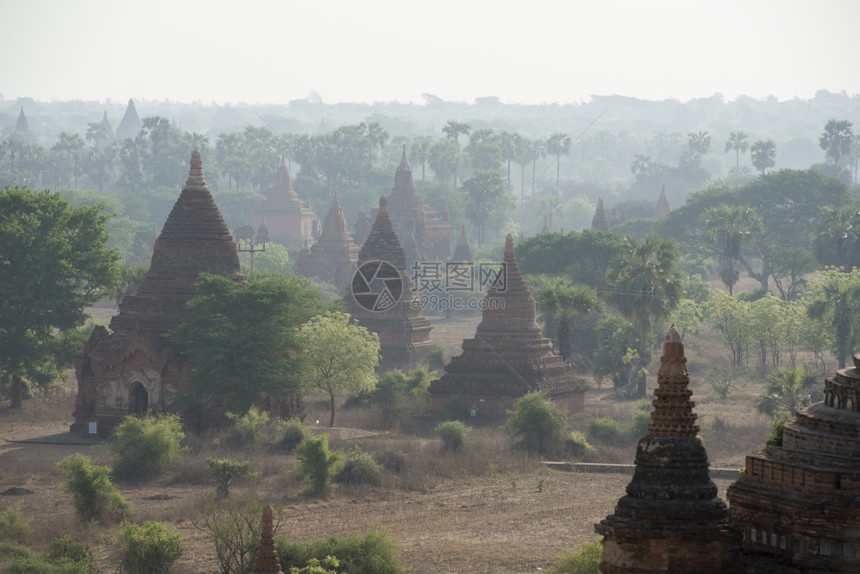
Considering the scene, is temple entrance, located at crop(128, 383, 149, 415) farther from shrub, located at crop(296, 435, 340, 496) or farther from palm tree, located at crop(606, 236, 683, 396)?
A: palm tree, located at crop(606, 236, 683, 396)

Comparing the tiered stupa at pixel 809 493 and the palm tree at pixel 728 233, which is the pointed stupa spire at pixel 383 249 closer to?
the palm tree at pixel 728 233

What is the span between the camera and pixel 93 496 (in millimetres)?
35344

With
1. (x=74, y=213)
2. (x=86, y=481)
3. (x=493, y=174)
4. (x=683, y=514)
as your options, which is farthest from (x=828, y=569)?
(x=493, y=174)

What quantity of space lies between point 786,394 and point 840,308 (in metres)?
14.3

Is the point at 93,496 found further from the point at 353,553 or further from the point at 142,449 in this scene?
the point at 353,553

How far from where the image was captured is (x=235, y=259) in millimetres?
49969

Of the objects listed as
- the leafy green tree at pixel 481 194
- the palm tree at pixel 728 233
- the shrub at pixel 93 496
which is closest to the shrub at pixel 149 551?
the shrub at pixel 93 496

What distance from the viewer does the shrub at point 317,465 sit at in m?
38.7

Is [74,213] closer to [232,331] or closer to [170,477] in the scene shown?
[232,331]

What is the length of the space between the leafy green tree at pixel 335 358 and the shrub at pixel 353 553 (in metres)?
19.2

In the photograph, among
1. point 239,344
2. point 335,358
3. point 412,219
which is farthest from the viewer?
point 412,219

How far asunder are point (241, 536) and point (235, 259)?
848 inches

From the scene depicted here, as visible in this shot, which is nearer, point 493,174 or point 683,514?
point 683,514

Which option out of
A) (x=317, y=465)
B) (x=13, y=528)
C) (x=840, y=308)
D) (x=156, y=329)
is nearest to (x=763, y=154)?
(x=840, y=308)
